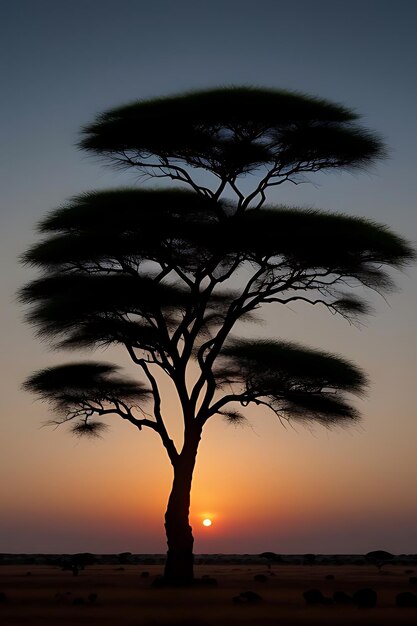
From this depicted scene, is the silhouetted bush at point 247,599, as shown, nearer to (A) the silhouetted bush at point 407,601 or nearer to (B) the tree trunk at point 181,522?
(A) the silhouetted bush at point 407,601

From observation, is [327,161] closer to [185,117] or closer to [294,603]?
[185,117]

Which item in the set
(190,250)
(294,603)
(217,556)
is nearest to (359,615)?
(294,603)

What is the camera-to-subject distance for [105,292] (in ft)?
80.2

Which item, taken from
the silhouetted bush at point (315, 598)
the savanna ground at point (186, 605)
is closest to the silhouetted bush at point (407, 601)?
the savanna ground at point (186, 605)

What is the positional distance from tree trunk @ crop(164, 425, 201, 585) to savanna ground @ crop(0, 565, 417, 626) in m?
0.81

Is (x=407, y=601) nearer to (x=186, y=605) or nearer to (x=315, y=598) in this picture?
(x=315, y=598)

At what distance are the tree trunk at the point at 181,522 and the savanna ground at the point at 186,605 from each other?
0.81 m

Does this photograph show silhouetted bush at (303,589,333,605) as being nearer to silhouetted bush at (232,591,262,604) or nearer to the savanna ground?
the savanna ground

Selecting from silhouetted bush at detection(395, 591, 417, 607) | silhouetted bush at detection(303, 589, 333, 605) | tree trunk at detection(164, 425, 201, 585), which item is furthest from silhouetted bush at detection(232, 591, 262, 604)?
tree trunk at detection(164, 425, 201, 585)

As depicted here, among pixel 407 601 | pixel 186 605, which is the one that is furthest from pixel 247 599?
pixel 407 601

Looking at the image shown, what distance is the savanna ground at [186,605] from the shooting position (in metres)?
15.9

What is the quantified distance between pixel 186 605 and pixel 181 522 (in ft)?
17.1

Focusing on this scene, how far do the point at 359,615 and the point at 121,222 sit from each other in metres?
10.7

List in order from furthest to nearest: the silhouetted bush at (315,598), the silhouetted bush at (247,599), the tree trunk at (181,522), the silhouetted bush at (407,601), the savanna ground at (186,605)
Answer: the tree trunk at (181,522) → the silhouetted bush at (247,599) → the silhouetted bush at (315,598) → the silhouetted bush at (407,601) → the savanna ground at (186,605)
